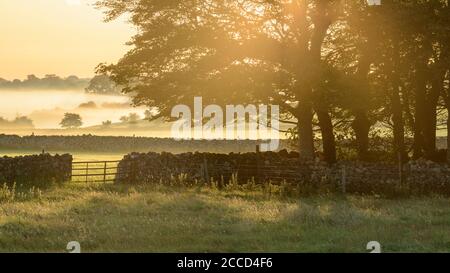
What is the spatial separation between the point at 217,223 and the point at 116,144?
56.1 meters

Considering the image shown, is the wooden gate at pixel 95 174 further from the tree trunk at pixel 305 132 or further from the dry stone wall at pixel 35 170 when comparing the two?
the tree trunk at pixel 305 132

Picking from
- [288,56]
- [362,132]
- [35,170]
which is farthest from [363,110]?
[35,170]

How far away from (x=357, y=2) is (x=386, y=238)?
16.8 m

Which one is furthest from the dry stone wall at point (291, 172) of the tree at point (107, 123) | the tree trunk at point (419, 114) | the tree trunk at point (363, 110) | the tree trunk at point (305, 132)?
the tree at point (107, 123)

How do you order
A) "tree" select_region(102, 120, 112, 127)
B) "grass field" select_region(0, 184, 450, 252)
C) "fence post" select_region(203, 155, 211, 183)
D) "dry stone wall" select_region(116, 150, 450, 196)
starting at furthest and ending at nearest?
"tree" select_region(102, 120, 112, 127) < "fence post" select_region(203, 155, 211, 183) < "dry stone wall" select_region(116, 150, 450, 196) < "grass field" select_region(0, 184, 450, 252)

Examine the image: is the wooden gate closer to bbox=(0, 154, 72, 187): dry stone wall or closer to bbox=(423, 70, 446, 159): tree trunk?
bbox=(0, 154, 72, 187): dry stone wall

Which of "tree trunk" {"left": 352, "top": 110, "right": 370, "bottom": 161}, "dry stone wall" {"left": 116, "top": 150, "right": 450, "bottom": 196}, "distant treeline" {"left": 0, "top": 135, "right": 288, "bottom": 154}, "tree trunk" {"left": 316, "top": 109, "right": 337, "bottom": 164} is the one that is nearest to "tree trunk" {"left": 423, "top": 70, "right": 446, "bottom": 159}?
"tree trunk" {"left": 352, "top": 110, "right": 370, "bottom": 161}

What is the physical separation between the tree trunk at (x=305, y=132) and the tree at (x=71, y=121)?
14097cm

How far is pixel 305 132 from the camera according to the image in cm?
3228

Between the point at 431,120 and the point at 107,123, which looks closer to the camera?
the point at 431,120

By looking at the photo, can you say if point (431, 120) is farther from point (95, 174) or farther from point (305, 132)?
point (95, 174)

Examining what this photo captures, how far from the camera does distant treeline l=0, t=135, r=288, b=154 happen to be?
227 feet

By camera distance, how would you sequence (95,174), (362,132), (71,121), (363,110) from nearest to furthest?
1. (95,174)
2. (363,110)
3. (362,132)
4. (71,121)

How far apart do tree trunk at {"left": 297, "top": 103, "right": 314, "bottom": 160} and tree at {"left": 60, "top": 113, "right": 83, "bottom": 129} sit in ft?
463
